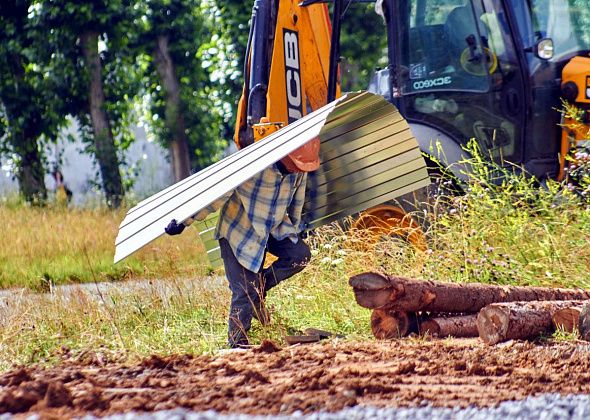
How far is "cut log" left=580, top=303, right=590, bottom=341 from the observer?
6.64 meters

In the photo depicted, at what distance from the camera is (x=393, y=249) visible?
9297 mm

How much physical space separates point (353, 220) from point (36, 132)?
13.6 metres

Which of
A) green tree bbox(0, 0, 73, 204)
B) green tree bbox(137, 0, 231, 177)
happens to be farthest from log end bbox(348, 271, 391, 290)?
green tree bbox(137, 0, 231, 177)

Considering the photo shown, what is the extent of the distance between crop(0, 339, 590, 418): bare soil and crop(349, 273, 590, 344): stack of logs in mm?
144

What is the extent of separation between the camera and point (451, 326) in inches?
284

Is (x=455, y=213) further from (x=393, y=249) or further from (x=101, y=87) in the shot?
(x=101, y=87)

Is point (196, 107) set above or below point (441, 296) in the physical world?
above

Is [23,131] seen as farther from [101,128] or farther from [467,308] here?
[467,308]

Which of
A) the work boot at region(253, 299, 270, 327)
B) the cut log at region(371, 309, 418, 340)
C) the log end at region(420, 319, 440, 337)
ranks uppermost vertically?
the work boot at region(253, 299, 270, 327)

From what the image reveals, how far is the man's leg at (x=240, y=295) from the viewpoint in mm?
7520

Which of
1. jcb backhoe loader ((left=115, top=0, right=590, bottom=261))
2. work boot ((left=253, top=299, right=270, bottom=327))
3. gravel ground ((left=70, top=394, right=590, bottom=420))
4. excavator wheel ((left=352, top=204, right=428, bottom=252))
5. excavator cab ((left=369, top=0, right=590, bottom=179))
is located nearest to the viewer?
gravel ground ((left=70, top=394, right=590, bottom=420))

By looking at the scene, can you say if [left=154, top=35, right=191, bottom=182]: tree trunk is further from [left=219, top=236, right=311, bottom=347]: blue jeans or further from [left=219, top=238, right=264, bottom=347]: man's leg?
[left=219, top=238, right=264, bottom=347]: man's leg

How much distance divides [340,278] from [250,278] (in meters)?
1.43

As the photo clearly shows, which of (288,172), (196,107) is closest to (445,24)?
(288,172)
